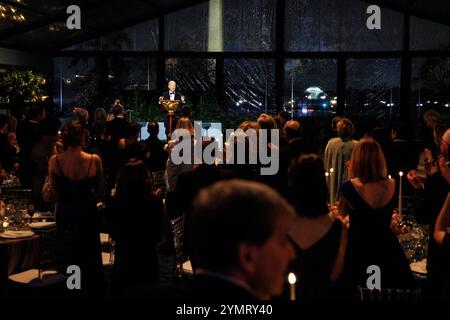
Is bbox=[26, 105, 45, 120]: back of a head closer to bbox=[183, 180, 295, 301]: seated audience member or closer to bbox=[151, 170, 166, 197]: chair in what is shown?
bbox=[151, 170, 166, 197]: chair

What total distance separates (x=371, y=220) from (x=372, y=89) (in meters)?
11.0

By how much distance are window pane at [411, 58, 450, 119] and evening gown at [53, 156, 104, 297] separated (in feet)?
34.7

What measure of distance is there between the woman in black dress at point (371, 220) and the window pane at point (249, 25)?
10917 millimetres

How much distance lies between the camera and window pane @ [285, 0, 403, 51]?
46.0ft

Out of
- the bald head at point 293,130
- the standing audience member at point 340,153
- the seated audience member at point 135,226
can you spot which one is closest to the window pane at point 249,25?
the standing audience member at point 340,153

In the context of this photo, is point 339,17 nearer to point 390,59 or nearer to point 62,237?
point 390,59

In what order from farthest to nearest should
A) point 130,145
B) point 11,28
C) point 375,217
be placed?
point 11,28 < point 130,145 < point 375,217

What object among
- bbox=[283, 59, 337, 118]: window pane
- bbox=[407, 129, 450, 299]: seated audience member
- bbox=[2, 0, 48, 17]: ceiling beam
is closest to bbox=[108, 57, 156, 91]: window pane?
bbox=[283, 59, 337, 118]: window pane

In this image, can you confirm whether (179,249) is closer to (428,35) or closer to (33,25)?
(33,25)

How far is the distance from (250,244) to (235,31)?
532 inches

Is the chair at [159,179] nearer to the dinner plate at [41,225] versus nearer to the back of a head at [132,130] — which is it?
the back of a head at [132,130]
